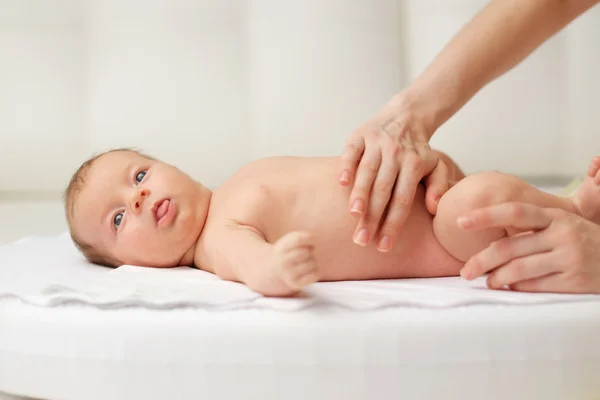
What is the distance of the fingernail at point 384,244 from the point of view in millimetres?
874

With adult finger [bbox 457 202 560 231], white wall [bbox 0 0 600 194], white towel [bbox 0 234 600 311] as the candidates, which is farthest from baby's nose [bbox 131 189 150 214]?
white wall [bbox 0 0 600 194]

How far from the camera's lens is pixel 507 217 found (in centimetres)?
76

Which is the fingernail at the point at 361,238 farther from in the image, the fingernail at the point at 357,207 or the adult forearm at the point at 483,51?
the adult forearm at the point at 483,51

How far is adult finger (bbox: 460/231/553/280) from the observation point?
0.78 meters

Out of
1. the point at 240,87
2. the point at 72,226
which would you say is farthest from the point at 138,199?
the point at 240,87

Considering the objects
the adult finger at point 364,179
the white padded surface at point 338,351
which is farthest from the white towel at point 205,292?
the adult finger at point 364,179

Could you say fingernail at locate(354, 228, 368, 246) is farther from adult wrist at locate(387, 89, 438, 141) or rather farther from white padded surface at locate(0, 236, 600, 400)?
adult wrist at locate(387, 89, 438, 141)

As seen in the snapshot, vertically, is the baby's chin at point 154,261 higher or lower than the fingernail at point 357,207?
lower

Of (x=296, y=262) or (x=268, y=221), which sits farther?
(x=268, y=221)

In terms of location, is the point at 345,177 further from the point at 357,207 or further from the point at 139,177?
the point at 139,177

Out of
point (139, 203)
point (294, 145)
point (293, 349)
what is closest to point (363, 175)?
point (293, 349)

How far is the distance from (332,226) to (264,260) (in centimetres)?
21

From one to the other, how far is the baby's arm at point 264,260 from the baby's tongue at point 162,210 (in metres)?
0.16

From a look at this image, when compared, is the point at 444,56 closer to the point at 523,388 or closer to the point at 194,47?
the point at 523,388
